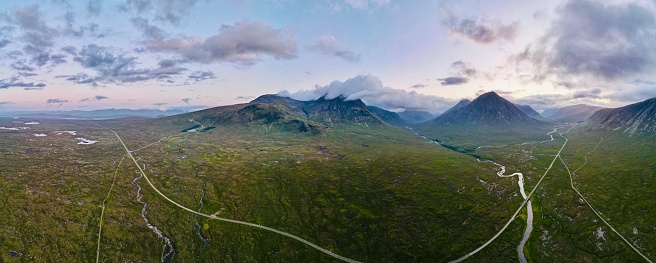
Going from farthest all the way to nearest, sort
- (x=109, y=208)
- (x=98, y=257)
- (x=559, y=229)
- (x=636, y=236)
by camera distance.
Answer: (x=109, y=208) < (x=559, y=229) < (x=636, y=236) < (x=98, y=257)

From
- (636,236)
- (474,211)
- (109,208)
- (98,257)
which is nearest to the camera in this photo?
(98,257)

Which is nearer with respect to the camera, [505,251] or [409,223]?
[505,251]

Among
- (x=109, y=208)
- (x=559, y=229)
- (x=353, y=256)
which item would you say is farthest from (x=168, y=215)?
(x=559, y=229)

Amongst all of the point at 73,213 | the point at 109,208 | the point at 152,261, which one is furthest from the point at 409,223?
the point at 73,213

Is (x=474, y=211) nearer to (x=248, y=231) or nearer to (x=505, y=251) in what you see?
(x=505, y=251)

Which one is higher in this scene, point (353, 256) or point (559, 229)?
point (559, 229)

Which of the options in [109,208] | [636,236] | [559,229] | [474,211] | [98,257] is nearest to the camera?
[98,257]

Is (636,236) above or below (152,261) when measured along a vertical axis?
above

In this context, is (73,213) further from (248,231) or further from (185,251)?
(248,231)

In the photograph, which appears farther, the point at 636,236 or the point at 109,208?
the point at 109,208
